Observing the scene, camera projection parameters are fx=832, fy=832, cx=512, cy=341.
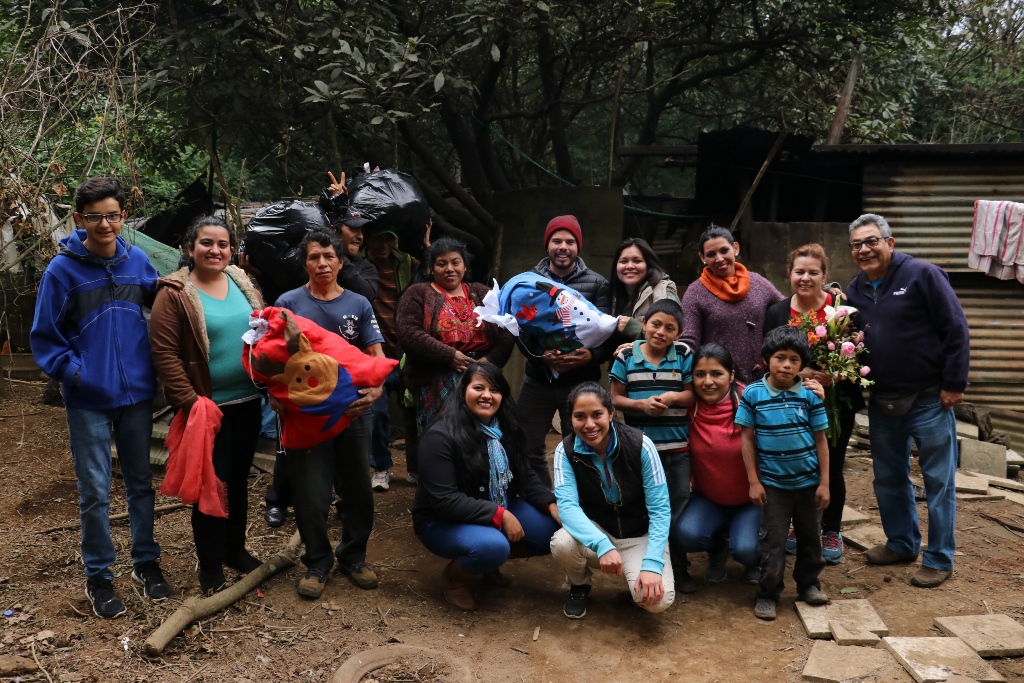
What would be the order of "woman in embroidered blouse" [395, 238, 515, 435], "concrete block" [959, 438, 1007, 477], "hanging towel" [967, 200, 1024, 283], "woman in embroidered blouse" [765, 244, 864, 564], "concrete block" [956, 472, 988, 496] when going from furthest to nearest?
"hanging towel" [967, 200, 1024, 283], "concrete block" [959, 438, 1007, 477], "concrete block" [956, 472, 988, 496], "woman in embroidered blouse" [395, 238, 515, 435], "woman in embroidered blouse" [765, 244, 864, 564]

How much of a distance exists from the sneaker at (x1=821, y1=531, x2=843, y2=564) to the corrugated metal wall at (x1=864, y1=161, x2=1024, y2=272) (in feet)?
15.5


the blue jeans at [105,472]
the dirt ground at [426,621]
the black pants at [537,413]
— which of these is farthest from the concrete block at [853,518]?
the blue jeans at [105,472]

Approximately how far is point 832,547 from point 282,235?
3.60m

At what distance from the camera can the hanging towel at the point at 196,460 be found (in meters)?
3.66

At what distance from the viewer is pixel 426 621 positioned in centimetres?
394

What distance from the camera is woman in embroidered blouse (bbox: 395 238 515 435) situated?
4.70 m

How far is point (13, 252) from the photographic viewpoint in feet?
19.7

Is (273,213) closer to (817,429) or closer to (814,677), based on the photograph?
(817,429)

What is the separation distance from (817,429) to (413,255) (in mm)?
3101

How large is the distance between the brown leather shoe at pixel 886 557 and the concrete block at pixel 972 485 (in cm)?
175

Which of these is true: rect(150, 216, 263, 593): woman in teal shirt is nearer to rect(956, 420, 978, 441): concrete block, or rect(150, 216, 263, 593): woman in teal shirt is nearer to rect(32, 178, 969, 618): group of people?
rect(32, 178, 969, 618): group of people

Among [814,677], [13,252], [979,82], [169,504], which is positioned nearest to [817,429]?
[814,677]

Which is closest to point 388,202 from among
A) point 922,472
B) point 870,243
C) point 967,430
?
point 870,243

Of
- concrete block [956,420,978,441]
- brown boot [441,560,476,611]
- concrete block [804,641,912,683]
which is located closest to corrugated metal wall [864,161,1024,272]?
concrete block [956,420,978,441]
